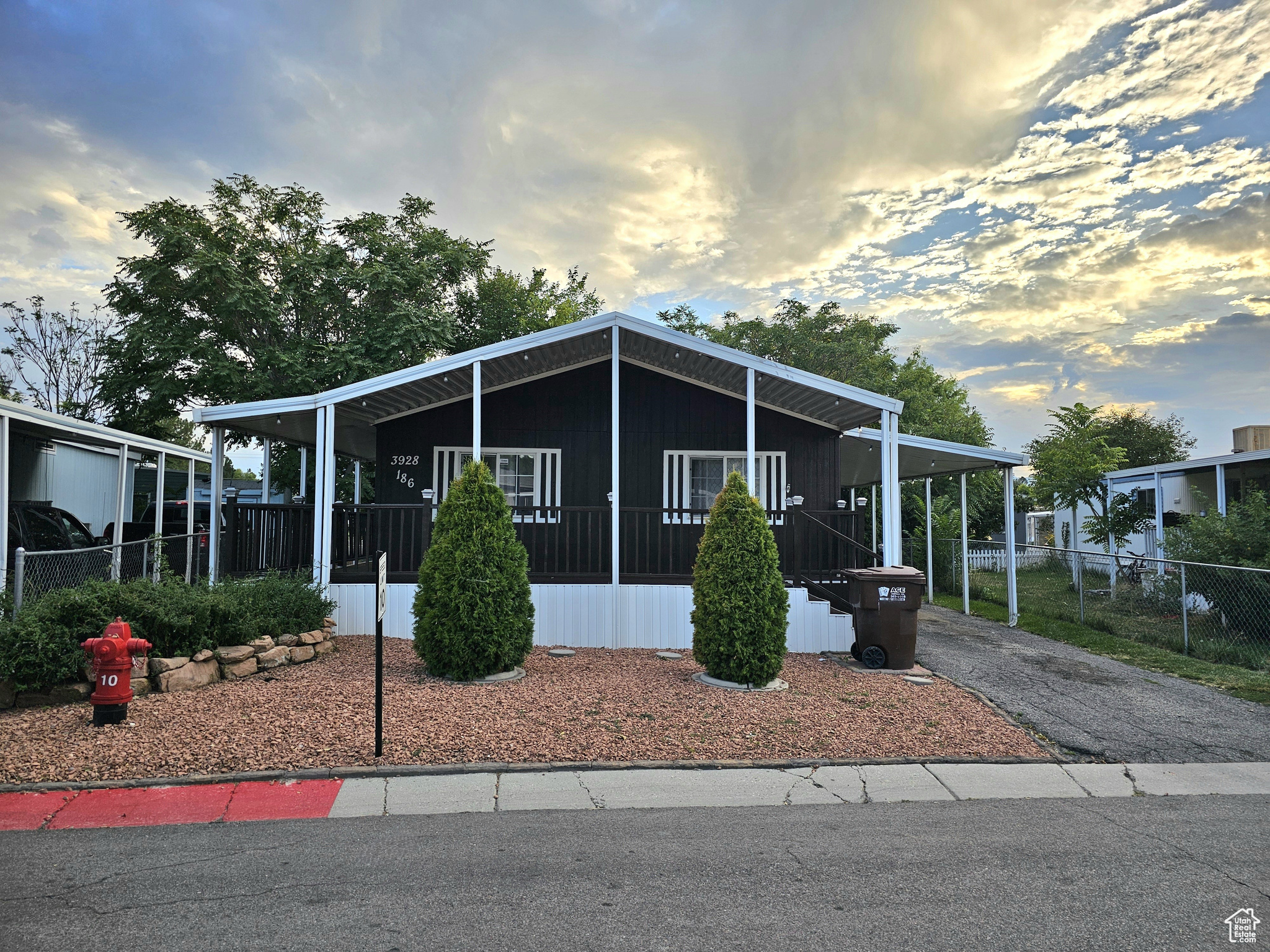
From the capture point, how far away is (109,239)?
18594mm

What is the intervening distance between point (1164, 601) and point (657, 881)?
41.2 ft

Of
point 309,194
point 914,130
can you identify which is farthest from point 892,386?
point 309,194

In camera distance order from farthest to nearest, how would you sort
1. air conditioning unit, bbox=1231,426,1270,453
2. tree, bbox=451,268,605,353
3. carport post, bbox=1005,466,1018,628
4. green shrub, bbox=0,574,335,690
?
tree, bbox=451,268,605,353 → air conditioning unit, bbox=1231,426,1270,453 → carport post, bbox=1005,466,1018,628 → green shrub, bbox=0,574,335,690

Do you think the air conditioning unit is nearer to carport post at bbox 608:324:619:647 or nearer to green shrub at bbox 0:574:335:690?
carport post at bbox 608:324:619:647

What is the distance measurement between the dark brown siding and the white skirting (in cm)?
238

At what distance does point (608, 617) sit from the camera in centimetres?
952

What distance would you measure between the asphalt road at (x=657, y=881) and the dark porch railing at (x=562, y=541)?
5256 mm

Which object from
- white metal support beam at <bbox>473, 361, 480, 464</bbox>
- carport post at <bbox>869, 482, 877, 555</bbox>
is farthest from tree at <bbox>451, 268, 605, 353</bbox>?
white metal support beam at <bbox>473, 361, 480, 464</bbox>

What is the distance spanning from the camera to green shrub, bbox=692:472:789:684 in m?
7.13

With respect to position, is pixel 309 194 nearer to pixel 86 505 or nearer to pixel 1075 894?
pixel 86 505

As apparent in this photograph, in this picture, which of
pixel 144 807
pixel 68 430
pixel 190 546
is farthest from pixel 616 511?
pixel 68 430

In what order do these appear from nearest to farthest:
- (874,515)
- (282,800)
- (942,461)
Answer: (282,800), (874,515), (942,461)

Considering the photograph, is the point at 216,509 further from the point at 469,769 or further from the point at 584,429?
the point at 469,769

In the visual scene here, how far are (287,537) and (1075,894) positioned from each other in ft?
32.8
